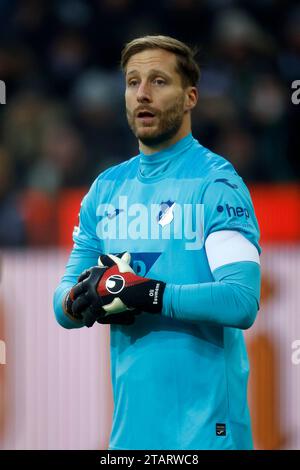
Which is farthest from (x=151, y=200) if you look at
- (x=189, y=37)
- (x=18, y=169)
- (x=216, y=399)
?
(x=189, y=37)

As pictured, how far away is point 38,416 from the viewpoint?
4621 mm

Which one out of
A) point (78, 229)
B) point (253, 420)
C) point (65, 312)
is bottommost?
point (253, 420)

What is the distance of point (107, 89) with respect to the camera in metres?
6.78

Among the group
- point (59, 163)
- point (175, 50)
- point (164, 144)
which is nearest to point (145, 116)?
point (164, 144)

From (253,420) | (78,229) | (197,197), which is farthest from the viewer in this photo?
(253,420)

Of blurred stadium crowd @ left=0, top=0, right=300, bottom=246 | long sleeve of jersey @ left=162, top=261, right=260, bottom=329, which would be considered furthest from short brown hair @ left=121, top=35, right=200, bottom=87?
blurred stadium crowd @ left=0, top=0, right=300, bottom=246

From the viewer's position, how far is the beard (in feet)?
9.26

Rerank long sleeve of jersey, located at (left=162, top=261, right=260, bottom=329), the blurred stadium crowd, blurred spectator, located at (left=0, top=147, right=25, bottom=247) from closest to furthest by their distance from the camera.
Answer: long sleeve of jersey, located at (left=162, top=261, right=260, bottom=329)
blurred spectator, located at (left=0, top=147, right=25, bottom=247)
the blurred stadium crowd

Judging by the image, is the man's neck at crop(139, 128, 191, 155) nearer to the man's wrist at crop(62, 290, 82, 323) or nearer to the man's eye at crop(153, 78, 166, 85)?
the man's eye at crop(153, 78, 166, 85)

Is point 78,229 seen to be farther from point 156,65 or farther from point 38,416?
point 38,416

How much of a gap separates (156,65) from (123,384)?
988 mm

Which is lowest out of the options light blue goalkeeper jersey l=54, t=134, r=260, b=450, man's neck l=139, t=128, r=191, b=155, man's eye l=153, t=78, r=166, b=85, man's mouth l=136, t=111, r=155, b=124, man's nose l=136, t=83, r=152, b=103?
light blue goalkeeper jersey l=54, t=134, r=260, b=450
